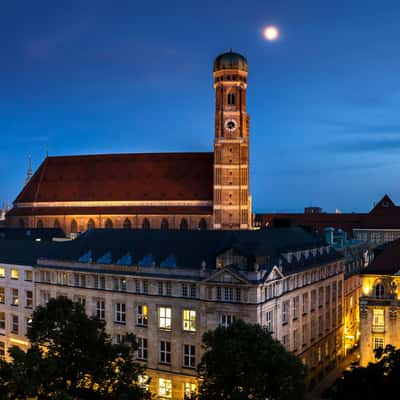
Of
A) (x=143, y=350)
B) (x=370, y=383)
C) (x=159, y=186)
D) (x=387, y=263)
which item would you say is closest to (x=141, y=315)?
(x=143, y=350)

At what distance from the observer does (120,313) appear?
211ft

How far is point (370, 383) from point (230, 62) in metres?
104

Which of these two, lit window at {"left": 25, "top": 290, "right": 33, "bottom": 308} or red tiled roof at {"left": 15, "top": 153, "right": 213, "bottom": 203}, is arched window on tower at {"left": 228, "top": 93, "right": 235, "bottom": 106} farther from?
lit window at {"left": 25, "top": 290, "right": 33, "bottom": 308}

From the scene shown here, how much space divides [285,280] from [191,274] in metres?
10.8

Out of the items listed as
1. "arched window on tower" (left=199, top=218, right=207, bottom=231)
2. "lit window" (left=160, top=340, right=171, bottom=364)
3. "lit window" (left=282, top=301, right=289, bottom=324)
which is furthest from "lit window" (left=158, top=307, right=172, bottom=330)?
"arched window on tower" (left=199, top=218, right=207, bottom=231)

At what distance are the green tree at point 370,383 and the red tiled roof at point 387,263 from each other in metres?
25.0

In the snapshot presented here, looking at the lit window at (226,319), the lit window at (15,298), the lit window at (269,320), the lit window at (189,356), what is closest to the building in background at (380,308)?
the lit window at (269,320)

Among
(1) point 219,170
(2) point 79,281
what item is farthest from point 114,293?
(1) point 219,170

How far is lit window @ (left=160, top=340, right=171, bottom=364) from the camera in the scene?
2372 inches

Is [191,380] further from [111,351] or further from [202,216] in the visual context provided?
[202,216]

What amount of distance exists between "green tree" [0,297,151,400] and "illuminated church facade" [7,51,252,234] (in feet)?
297

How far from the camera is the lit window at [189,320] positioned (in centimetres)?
5891

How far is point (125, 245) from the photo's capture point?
69438 mm

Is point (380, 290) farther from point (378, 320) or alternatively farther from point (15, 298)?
point (15, 298)
